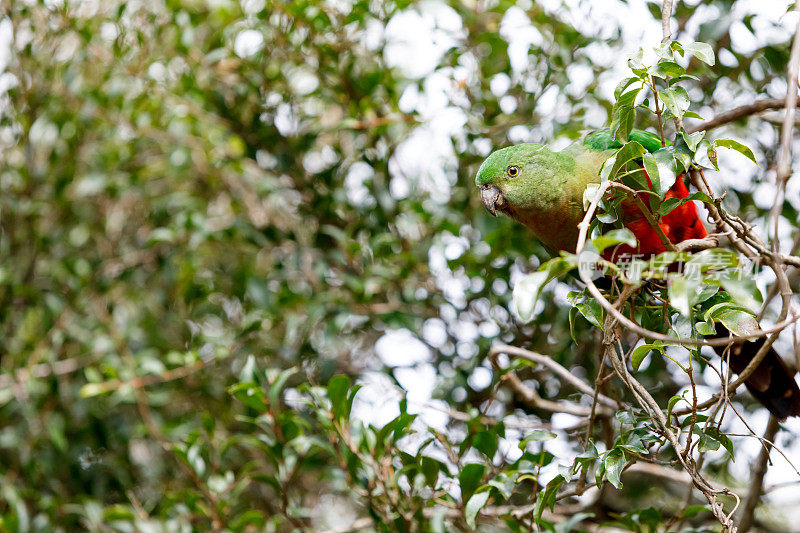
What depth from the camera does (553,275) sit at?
3.20 feet

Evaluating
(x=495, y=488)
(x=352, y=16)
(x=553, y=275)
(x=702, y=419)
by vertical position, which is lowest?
(x=495, y=488)

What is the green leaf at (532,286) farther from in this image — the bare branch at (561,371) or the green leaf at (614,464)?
the bare branch at (561,371)

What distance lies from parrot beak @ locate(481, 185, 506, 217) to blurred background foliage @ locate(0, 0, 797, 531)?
0.27m

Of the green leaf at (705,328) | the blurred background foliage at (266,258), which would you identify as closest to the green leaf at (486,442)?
the blurred background foliage at (266,258)

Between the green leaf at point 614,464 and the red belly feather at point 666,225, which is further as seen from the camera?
the red belly feather at point 666,225

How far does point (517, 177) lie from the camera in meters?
1.74

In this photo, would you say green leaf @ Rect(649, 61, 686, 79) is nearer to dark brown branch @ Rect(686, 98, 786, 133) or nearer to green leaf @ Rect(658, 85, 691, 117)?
green leaf @ Rect(658, 85, 691, 117)

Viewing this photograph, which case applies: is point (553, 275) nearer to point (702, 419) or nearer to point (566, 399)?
point (702, 419)

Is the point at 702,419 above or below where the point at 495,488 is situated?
above

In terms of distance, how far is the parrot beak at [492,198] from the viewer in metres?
1.79

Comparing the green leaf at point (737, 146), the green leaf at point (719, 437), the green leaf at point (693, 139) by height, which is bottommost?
the green leaf at point (719, 437)

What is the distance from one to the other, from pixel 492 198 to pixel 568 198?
0.65 feet

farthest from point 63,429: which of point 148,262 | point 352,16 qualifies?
point 352,16

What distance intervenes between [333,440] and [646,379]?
3.07ft
